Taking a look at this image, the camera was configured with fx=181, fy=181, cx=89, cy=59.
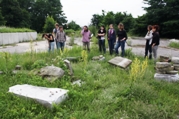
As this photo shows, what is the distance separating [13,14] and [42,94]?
40783mm

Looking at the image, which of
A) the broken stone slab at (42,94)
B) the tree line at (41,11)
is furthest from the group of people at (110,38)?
the tree line at (41,11)

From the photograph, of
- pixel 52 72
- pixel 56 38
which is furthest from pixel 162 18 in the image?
pixel 52 72

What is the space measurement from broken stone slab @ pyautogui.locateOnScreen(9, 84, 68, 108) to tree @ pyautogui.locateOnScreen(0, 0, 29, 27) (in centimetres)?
3833

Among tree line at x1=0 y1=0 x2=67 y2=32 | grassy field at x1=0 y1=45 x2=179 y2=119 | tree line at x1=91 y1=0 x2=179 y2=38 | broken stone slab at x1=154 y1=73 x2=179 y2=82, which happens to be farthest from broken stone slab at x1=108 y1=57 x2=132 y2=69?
tree line at x1=0 y1=0 x2=67 y2=32

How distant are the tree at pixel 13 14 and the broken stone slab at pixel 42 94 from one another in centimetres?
3833

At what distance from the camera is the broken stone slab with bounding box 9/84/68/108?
327cm

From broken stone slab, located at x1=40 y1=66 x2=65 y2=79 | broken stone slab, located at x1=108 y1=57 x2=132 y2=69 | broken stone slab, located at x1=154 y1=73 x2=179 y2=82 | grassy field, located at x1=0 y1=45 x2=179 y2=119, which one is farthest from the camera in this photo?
broken stone slab, located at x1=108 y1=57 x2=132 y2=69

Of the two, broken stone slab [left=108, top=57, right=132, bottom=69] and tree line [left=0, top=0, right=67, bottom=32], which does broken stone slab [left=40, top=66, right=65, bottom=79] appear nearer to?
broken stone slab [left=108, top=57, right=132, bottom=69]

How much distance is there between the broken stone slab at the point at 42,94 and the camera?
327cm

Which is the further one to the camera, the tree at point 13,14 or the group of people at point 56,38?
the tree at point 13,14

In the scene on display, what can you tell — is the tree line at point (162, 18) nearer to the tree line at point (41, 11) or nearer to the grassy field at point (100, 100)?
the grassy field at point (100, 100)

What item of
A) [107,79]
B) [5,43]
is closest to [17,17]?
[5,43]

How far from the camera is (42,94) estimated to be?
3.52m

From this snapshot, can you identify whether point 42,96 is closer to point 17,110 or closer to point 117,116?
point 17,110
